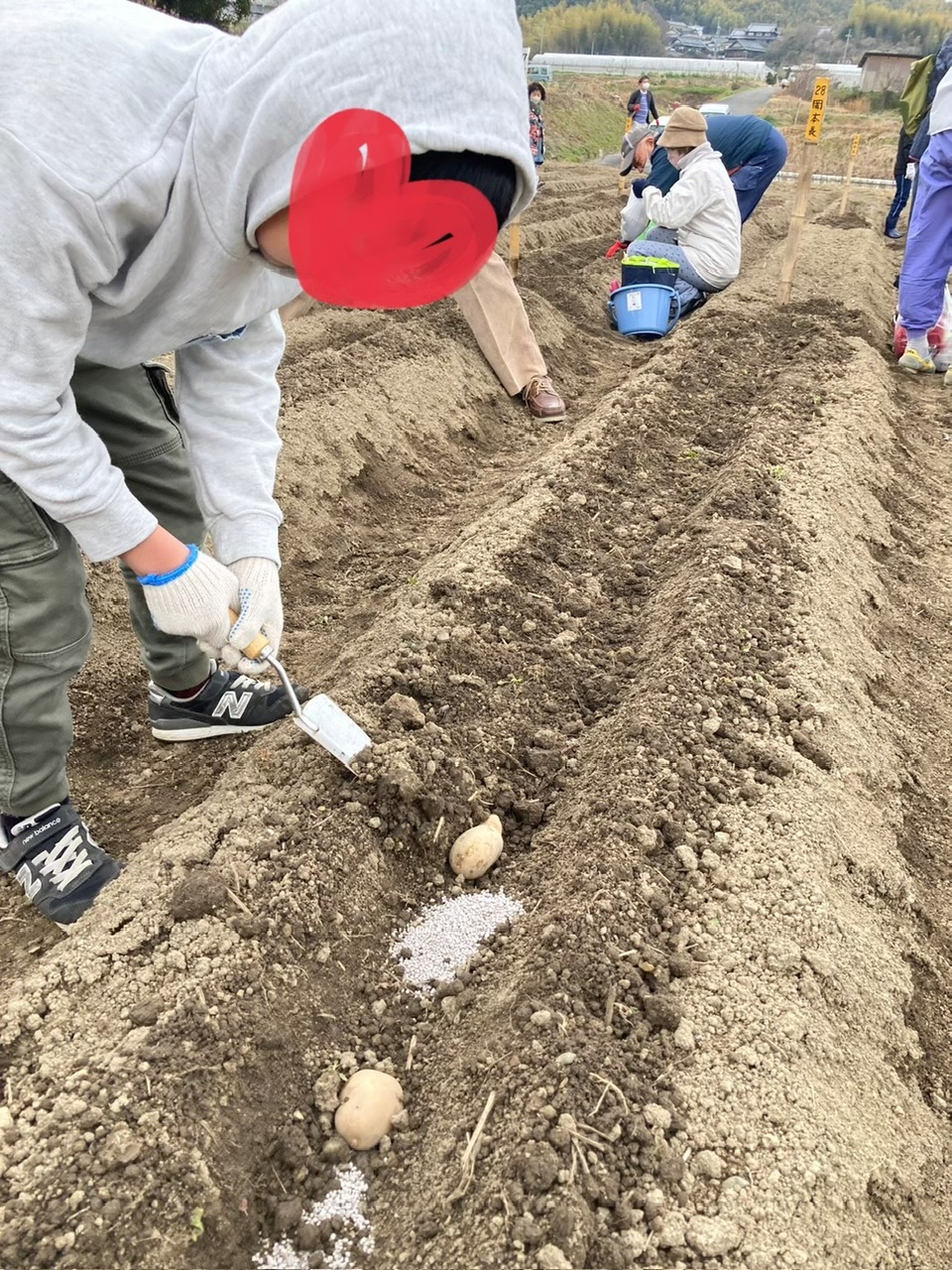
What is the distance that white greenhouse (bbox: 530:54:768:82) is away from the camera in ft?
155

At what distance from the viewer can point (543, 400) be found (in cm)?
582

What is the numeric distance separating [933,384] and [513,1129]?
6.39 metres

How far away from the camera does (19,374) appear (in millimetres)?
1517

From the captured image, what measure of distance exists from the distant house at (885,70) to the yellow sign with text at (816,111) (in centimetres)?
4643

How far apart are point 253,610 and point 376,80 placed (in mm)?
1203

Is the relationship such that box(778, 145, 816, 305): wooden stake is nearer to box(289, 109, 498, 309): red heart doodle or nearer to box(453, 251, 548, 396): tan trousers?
box(453, 251, 548, 396): tan trousers

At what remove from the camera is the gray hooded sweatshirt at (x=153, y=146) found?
1244mm

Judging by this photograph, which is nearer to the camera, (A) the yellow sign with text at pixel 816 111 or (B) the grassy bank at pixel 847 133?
(A) the yellow sign with text at pixel 816 111

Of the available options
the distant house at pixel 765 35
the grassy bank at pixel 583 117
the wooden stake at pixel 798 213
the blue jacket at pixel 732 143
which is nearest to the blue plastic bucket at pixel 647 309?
the wooden stake at pixel 798 213

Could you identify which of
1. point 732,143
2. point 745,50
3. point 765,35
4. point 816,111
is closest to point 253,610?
point 816,111

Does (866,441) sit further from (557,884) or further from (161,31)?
(161,31)

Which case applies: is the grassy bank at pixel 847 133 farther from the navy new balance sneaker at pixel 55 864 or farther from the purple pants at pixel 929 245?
the navy new balance sneaker at pixel 55 864

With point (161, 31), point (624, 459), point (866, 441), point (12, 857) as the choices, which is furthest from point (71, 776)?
point (866, 441)

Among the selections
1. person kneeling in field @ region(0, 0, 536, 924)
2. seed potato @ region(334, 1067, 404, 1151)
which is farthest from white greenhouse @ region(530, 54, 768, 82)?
seed potato @ region(334, 1067, 404, 1151)
